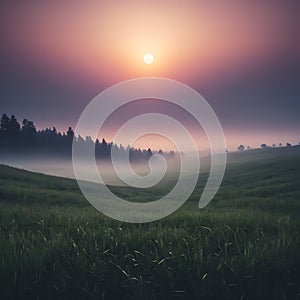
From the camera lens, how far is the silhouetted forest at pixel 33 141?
114 metres

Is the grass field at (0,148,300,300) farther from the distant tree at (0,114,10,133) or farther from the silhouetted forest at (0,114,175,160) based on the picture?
the distant tree at (0,114,10,133)

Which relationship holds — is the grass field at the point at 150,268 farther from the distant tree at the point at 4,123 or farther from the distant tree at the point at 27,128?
the distant tree at the point at 27,128

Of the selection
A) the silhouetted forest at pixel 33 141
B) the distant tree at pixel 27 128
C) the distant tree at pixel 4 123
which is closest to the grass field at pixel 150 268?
the silhouetted forest at pixel 33 141

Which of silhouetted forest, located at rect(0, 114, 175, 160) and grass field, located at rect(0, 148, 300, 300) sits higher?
silhouetted forest, located at rect(0, 114, 175, 160)

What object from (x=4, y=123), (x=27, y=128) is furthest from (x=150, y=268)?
(x=27, y=128)

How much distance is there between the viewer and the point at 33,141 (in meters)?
136

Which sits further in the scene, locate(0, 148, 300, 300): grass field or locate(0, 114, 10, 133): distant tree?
locate(0, 114, 10, 133): distant tree

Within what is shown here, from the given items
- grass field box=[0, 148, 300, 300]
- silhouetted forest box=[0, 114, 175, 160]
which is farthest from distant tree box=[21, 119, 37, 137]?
grass field box=[0, 148, 300, 300]

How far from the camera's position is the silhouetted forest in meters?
114

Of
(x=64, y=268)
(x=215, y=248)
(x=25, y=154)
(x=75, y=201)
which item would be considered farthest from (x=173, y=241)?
(x=25, y=154)

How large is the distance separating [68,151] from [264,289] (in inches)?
7032

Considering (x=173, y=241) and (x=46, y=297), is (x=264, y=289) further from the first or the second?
(x=46, y=297)

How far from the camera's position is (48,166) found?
181500 mm

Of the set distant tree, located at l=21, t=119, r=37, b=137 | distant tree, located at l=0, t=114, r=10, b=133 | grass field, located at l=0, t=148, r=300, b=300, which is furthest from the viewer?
distant tree, located at l=21, t=119, r=37, b=137
